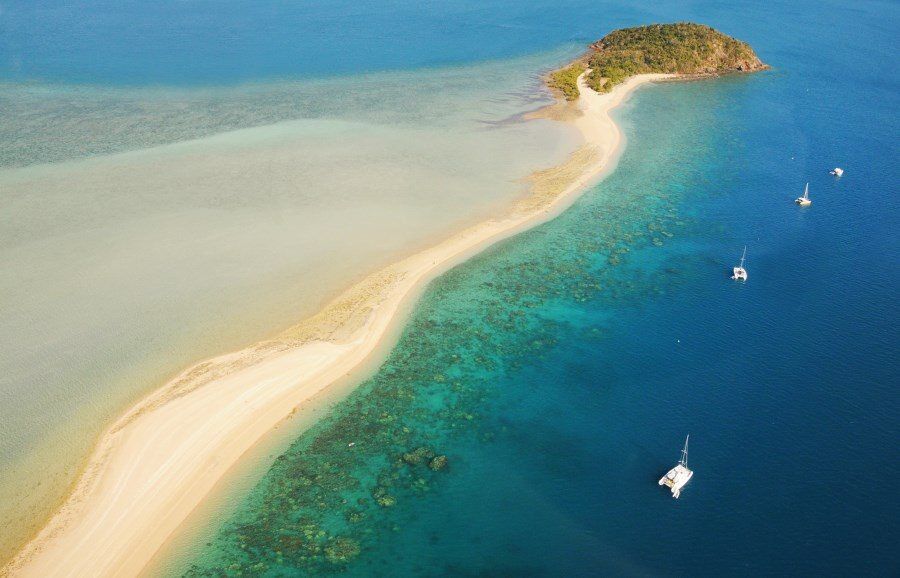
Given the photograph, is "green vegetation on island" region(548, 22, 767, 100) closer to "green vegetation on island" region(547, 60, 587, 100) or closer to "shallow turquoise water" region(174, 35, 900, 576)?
"green vegetation on island" region(547, 60, 587, 100)

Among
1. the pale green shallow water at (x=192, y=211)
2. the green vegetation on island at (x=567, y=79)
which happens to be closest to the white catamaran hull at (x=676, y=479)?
the pale green shallow water at (x=192, y=211)

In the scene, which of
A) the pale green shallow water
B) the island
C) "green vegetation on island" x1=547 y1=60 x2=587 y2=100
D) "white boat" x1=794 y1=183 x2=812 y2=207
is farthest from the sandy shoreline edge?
"green vegetation on island" x1=547 y1=60 x2=587 y2=100

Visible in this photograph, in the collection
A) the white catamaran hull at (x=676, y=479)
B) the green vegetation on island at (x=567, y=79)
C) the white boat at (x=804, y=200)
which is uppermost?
the green vegetation on island at (x=567, y=79)

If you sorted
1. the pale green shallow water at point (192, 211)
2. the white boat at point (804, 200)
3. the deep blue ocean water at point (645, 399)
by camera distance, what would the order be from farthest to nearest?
1. the white boat at point (804, 200)
2. the pale green shallow water at point (192, 211)
3. the deep blue ocean water at point (645, 399)

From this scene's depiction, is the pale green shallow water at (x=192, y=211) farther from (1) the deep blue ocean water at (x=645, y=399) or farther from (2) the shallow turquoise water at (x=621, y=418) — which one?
(2) the shallow turquoise water at (x=621, y=418)

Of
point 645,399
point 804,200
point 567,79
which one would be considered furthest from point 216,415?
point 567,79
